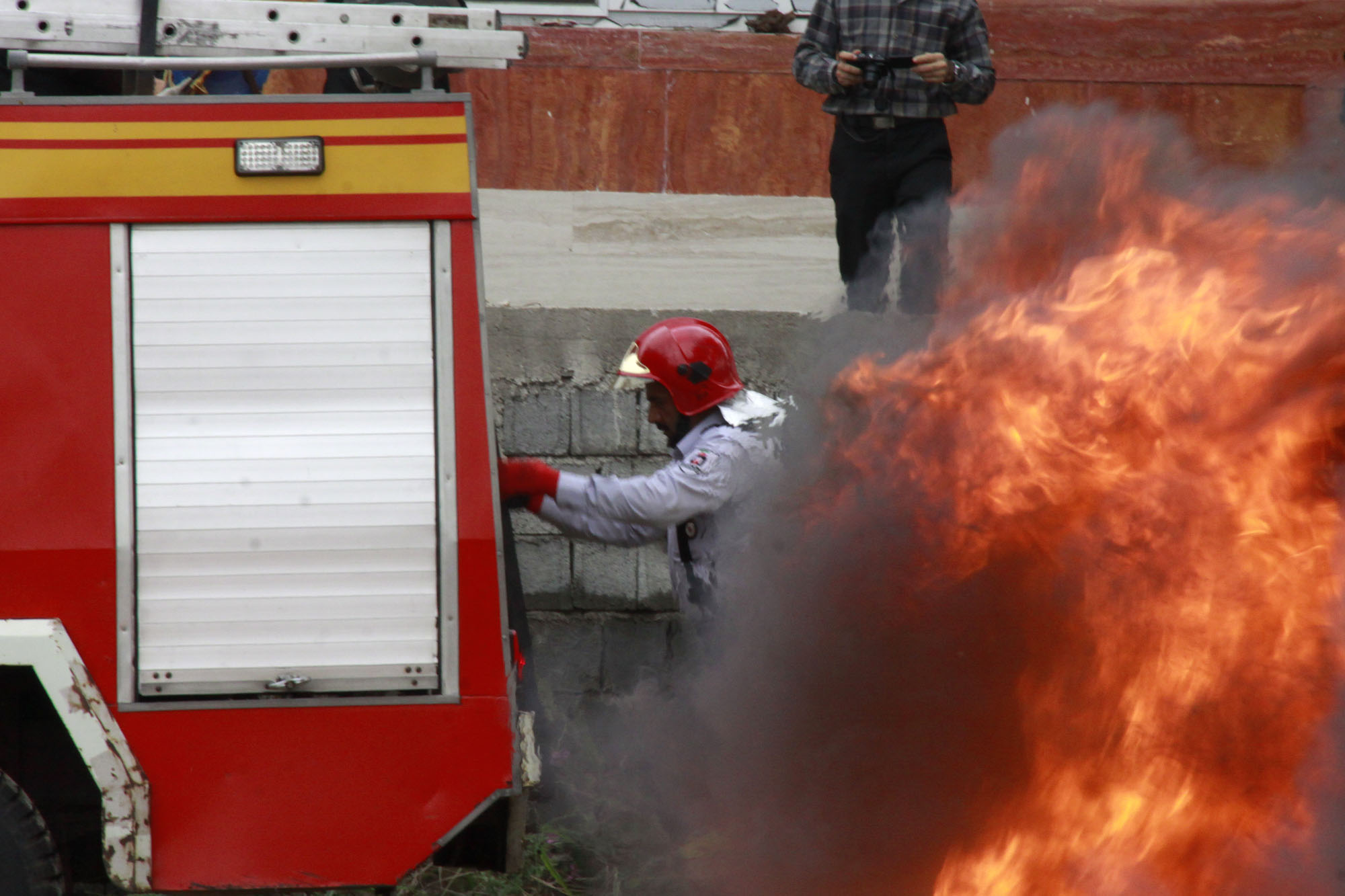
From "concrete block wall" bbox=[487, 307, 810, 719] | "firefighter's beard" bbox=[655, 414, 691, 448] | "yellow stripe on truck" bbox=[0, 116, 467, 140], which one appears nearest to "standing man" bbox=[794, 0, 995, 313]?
"concrete block wall" bbox=[487, 307, 810, 719]

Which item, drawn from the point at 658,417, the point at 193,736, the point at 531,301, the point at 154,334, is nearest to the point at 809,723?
the point at 658,417

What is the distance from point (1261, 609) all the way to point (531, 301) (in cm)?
391

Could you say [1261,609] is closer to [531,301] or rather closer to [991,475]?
[991,475]

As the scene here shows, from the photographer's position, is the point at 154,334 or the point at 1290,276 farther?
the point at 1290,276

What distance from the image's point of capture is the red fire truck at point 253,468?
3.44 m

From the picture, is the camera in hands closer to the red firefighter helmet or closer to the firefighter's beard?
the red firefighter helmet

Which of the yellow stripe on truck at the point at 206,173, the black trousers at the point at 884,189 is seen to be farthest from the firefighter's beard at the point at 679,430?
the yellow stripe on truck at the point at 206,173

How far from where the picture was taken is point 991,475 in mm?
4207

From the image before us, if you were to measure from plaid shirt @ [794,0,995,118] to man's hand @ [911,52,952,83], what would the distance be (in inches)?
3.8

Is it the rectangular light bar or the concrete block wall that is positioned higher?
the rectangular light bar

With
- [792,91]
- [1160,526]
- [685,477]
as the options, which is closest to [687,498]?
[685,477]

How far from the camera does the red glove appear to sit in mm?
4418

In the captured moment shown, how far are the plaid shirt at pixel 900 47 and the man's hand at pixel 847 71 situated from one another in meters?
0.06

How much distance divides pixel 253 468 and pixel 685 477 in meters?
1.61
